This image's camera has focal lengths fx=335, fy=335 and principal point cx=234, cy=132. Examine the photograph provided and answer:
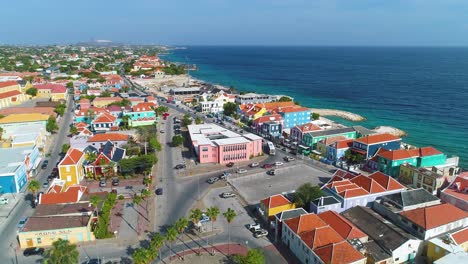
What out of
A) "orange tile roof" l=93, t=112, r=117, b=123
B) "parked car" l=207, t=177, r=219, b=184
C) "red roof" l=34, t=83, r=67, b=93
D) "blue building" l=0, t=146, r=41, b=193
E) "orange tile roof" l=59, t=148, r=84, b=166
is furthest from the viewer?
"red roof" l=34, t=83, r=67, b=93

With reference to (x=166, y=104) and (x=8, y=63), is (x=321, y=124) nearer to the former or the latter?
(x=166, y=104)

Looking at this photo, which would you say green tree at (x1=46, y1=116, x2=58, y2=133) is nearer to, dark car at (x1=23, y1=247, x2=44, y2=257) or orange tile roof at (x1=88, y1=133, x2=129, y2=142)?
orange tile roof at (x1=88, y1=133, x2=129, y2=142)

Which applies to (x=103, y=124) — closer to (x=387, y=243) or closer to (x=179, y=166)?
(x=179, y=166)

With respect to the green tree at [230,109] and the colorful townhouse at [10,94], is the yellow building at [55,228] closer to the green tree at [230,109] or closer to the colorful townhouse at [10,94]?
the green tree at [230,109]

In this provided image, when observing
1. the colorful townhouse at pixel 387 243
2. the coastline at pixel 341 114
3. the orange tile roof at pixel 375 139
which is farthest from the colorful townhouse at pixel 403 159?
the coastline at pixel 341 114

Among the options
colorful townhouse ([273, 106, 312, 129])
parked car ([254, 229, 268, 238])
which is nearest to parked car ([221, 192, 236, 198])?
parked car ([254, 229, 268, 238])

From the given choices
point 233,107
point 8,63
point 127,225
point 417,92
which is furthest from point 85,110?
point 8,63

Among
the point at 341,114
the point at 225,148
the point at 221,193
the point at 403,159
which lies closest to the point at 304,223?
the point at 221,193
